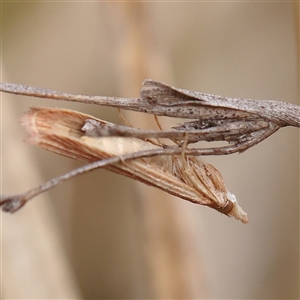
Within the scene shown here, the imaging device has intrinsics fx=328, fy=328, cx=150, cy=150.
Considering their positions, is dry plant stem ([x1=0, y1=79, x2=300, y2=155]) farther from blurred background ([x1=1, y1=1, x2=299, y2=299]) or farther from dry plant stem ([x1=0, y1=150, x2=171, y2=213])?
blurred background ([x1=1, y1=1, x2=299, y2=299])

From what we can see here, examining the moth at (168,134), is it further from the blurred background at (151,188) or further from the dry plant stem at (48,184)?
the blurred background at (151,188)

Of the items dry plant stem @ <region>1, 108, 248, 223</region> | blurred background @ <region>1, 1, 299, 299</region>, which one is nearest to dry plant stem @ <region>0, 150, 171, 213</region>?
dry plant stem @ <region>1, 108, 248, 223</region>

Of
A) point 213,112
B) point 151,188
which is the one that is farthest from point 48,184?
point 151,188

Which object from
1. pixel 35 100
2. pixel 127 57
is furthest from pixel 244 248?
pixel 35 100

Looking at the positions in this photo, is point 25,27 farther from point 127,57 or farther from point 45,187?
point 45,187

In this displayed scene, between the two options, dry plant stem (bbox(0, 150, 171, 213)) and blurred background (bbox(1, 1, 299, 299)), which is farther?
blurred background (bbox(1, 1, 299, 299))

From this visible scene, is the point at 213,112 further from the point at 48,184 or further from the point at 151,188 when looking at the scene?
the point at 151,188

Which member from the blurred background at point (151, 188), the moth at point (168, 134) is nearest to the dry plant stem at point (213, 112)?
the moth at point (168, 134)
